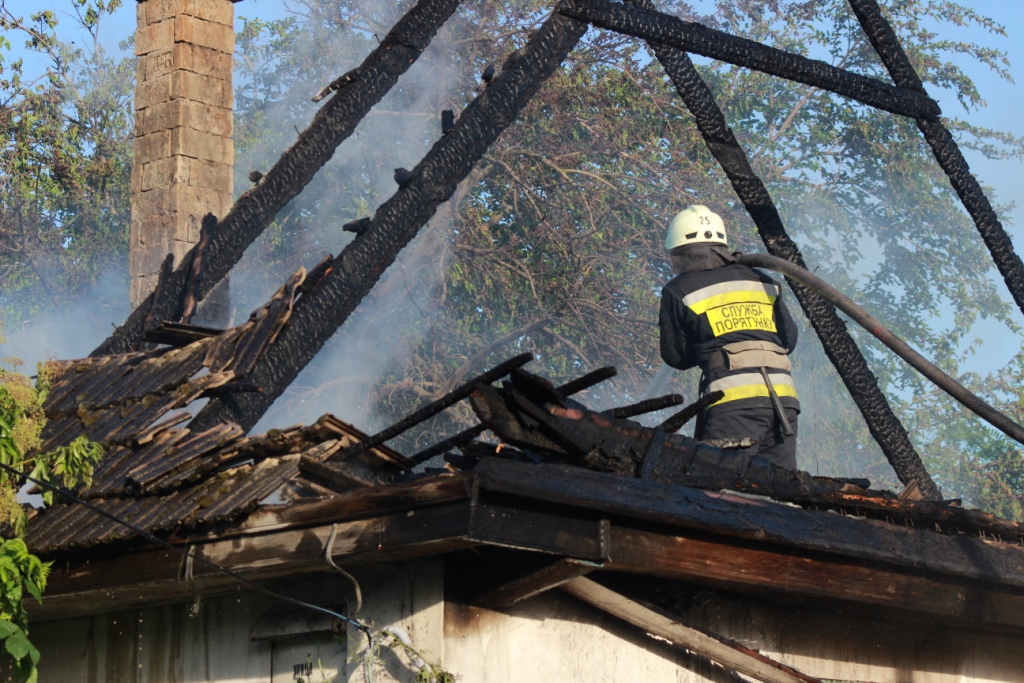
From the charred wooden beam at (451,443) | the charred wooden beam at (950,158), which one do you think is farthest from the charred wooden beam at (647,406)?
the charred wooden beam at (950,158)

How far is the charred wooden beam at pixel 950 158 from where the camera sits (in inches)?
348

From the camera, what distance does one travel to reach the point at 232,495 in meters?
4.88

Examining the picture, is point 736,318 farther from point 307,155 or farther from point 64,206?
point 64,206

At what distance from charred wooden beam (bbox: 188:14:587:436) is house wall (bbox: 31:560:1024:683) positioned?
3.47 feet

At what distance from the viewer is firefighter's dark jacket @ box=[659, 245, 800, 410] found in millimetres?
7383

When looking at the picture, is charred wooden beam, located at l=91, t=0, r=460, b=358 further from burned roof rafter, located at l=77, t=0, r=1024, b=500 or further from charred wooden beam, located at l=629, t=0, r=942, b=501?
charred wooden beam, located at l=629, t=0, r=942, b=501

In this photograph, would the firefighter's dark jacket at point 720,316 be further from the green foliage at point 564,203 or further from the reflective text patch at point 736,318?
the green foliage at point 564,203

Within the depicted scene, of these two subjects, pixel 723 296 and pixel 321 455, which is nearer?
pixel 321 455

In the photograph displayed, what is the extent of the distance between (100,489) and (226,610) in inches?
27.9

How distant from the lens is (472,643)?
4914mm

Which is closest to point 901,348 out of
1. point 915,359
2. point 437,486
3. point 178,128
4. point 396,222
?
point 915,359

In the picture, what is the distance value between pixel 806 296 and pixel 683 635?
3553 millimetres

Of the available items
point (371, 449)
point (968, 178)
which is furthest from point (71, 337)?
point (371, 449)

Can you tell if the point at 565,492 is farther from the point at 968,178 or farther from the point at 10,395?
the point at 968,178
